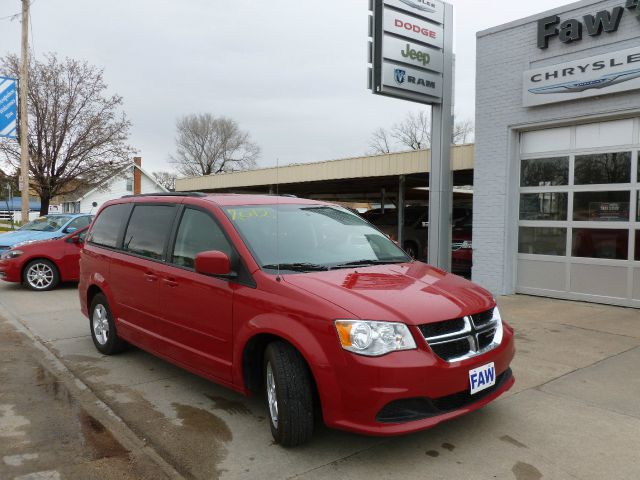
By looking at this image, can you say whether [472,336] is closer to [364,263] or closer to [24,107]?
[364,263]

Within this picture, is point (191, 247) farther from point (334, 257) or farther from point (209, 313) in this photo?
point (334, 257)

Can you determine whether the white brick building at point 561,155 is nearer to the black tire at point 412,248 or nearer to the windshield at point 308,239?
Answer: the windshield at point 308,239

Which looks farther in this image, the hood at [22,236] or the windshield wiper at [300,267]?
the hood at [22,236]

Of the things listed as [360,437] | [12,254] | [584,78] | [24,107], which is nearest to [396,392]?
[360,437]

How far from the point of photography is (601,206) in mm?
8234

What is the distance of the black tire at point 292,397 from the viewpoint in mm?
3252

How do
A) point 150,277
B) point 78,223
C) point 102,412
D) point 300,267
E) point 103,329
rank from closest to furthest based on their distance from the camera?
point 300,267 < point 102,412 < point 150,277 < point 103,329 < point 78,223

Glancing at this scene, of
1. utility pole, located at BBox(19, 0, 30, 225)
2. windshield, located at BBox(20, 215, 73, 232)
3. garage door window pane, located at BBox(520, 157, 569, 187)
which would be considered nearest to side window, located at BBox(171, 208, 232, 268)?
garage door window pane, located at BBox(520, 157, 569, 187)

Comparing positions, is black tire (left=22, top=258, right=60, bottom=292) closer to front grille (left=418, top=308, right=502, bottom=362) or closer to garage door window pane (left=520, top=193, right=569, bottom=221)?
garage door window pane (left=520, top=193, right=569, bottom=221)

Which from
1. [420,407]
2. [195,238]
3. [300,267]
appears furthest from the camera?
[195,238]

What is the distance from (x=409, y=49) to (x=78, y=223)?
310 inches

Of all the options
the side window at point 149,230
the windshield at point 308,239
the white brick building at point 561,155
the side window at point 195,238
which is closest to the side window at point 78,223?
the side window at point 149,230

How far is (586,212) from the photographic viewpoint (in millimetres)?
8414

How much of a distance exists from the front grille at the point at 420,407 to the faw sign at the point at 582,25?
6899 millimetres
